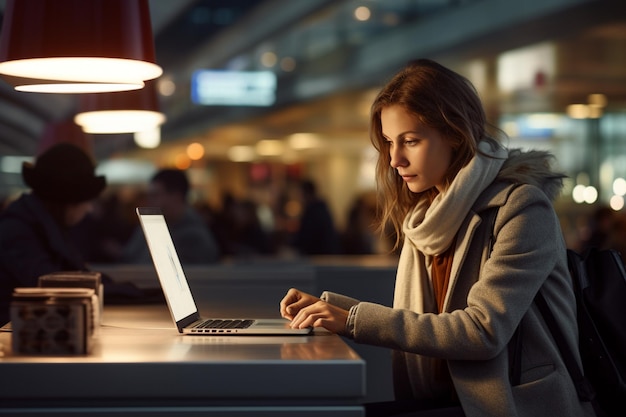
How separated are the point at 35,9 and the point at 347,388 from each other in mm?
1337

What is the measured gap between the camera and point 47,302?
83.8 inches

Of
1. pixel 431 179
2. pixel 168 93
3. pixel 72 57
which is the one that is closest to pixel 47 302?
pixel 72 57

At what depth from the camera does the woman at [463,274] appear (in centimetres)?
236

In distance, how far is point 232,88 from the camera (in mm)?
15555

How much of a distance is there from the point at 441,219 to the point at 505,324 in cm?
34

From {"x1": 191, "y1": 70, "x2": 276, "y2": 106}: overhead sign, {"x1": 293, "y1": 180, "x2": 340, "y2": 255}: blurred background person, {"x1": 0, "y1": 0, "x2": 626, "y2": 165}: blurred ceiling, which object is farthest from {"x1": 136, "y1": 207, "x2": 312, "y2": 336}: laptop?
{"x1": 191, "y1": 70, "x2": 276, "y2": 106}: overhead sign

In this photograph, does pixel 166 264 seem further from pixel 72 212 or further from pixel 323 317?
pixel 72 212

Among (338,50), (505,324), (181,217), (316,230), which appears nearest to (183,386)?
(505,324)

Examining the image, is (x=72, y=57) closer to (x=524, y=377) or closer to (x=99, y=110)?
(x=524, y=377)

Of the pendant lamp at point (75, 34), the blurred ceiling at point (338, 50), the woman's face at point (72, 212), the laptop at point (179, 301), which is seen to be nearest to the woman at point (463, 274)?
the laptop at point (179, 301)

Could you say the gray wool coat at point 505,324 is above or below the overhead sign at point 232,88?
below

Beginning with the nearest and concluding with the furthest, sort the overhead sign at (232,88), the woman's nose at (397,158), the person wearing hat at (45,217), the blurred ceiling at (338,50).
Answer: the woman's nose at (397,158) → the person wearing hat at (45,217) → the blurred ceiling at (338,50) → the overhead sign at (232,88)

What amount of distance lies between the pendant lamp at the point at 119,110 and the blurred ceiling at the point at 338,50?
6.32 feet

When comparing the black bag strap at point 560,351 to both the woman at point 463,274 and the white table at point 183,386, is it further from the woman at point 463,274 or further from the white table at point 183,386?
the white table at point 183,386
